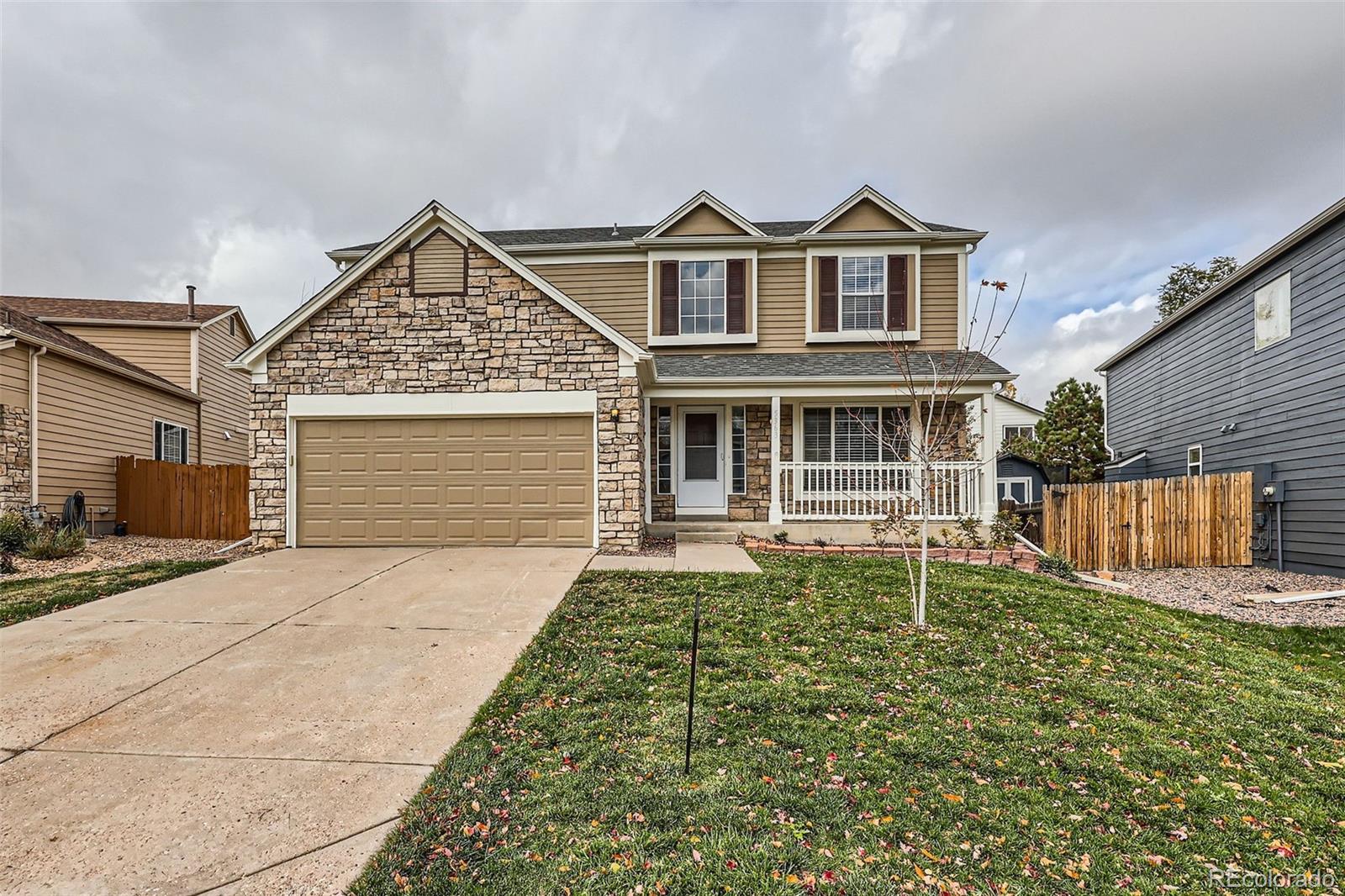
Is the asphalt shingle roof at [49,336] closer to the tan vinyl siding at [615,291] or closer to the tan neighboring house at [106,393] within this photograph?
the tan neighboring house at [106,393]

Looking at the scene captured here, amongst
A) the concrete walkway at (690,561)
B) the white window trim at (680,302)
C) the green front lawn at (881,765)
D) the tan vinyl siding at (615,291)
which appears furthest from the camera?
the tan vinyl siding at (615,291)

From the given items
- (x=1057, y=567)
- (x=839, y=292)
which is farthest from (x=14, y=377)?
(x=1057, y=567)

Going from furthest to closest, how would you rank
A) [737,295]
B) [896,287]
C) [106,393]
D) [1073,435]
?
[1073,435] < [106,393] < [737,295] < [896,287]

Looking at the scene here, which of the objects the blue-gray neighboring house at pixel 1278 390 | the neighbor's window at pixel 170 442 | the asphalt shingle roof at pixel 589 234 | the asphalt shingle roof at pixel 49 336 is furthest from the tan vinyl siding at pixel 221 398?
the blue-gray neighboring house at pixel 1278 390

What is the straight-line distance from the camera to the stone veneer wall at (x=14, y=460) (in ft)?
33.9

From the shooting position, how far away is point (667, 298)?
12242mm

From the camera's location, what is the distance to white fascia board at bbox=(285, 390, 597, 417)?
29.7ft

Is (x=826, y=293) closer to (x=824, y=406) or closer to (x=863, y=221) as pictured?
(x=863, y=221)

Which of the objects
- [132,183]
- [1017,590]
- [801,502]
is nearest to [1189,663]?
[1017,590]

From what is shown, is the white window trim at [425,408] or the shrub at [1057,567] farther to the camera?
the white window trim at [425,408]

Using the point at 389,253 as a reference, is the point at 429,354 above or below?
below

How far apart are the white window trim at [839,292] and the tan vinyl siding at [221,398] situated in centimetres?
1495

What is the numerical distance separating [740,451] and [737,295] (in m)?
3.31

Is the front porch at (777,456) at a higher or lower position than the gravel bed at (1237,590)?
higher
